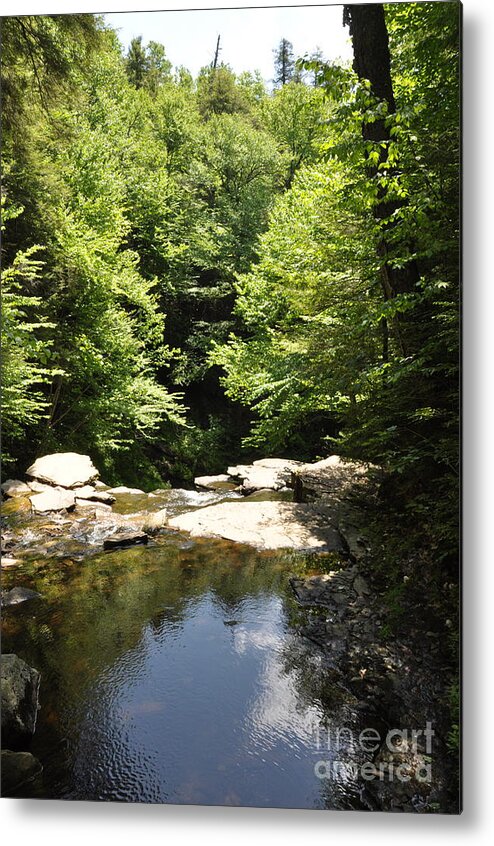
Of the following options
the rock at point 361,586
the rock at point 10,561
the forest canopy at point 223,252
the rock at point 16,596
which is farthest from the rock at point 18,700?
the rock at point 361,586

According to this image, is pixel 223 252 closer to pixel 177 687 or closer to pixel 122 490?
pixel 122 490

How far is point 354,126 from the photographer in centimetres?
281

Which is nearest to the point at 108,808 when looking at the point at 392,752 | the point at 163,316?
the point at 392,752

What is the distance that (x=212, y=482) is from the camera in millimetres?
3355

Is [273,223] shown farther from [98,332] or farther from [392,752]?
[392,752]

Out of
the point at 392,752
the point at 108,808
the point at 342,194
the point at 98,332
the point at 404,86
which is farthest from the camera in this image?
the point at 98,332

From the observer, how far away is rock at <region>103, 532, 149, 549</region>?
3.38m

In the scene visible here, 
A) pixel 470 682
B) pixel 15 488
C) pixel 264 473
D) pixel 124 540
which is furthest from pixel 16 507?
pixel 470 682

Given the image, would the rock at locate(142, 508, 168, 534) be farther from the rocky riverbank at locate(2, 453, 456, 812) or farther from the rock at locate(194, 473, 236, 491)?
the rock at locate(194, 473, 236, 491)

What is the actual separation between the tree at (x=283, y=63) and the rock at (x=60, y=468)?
2288 mm

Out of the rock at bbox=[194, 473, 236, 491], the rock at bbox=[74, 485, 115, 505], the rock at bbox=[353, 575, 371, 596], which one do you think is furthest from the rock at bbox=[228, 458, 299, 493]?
the rock at bbox=[74, 485, 115, 505]

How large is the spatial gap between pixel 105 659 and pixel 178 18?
10.9 ft

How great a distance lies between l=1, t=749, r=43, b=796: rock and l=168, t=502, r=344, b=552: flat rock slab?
145 centimetres

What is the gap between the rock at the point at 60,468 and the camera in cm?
309
